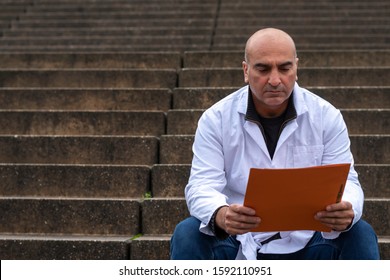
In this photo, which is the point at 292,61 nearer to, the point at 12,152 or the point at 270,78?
the point at 270,78

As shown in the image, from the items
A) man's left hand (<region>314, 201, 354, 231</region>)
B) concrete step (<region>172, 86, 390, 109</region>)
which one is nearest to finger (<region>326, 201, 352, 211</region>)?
man's left hand (<region>314, 201, 354, 231</region>)

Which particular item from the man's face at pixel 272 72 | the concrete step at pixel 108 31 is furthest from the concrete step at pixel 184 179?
the concrete step at pixel 108 31

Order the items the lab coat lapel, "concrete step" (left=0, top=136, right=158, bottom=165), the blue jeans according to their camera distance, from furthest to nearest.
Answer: "concrete step" (left=0, top=136, right=158, bottom=165) < the lab coat lapel < the blue jeans

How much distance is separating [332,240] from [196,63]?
3.80m

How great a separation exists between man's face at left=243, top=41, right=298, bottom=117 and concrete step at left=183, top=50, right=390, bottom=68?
3418mm

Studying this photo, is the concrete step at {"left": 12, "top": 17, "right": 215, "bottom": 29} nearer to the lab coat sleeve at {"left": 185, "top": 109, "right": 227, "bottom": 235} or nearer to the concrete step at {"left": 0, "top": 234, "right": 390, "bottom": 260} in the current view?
the concrete step at {"left": 0, "top": 234, "right": 390, "bottom": 260}

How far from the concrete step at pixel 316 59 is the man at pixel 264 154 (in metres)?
3.29

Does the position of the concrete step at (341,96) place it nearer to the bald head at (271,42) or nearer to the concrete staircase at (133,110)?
the concrete staircase at (133,110)

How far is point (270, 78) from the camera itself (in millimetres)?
3072

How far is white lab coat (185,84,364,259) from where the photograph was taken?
123 inches

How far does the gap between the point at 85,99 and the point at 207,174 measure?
119 inches

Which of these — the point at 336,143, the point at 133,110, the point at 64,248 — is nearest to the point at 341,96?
the point at 133,110

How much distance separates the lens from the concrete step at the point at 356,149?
5004 millimetres
